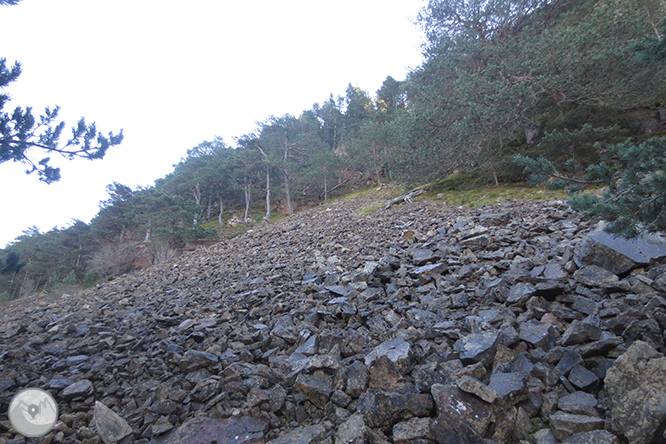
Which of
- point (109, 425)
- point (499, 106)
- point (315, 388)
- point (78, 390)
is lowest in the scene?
point (315, 388)

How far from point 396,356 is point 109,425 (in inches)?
103

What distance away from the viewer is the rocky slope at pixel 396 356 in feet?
6.65

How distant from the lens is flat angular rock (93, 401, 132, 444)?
242 centimetres

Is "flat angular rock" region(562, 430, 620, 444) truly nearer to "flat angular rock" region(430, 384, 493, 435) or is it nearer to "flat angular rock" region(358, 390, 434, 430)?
"flat angular rock" region(430, 384, 493, 435)

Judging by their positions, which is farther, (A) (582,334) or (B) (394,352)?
(B) (394,352)

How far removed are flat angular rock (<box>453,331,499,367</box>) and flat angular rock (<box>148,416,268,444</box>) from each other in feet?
6.15

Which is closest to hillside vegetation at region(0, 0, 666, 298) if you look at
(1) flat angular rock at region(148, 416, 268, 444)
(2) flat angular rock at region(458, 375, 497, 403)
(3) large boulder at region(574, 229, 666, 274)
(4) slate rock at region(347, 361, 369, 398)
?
(3) large boulder at region(574, 229, 666, 274)

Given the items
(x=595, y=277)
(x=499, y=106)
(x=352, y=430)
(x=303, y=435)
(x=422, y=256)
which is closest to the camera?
(x=352, y=430)

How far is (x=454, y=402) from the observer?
2082mm

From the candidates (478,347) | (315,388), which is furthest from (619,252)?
(315,388)

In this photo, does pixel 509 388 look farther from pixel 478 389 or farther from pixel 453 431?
pixel 453 431

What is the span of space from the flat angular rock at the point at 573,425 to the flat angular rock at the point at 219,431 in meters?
2.09

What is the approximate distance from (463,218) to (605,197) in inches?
211

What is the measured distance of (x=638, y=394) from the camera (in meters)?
1.79
